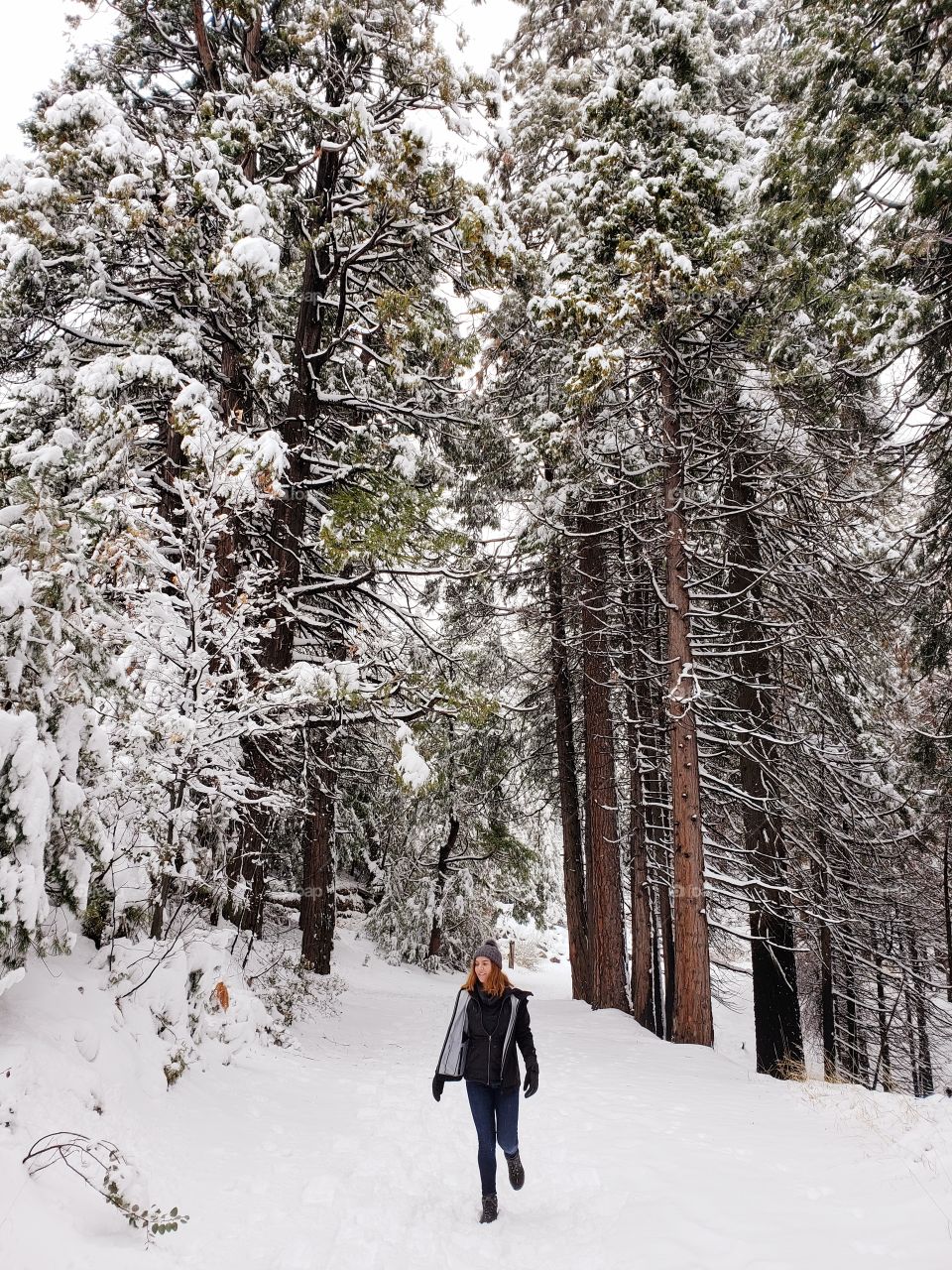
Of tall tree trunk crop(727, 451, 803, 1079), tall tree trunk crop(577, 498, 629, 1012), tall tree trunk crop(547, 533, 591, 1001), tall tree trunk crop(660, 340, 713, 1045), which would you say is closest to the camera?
tall tree trunk crop(660, 340, 713, 1045)

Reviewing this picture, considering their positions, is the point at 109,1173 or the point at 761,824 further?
the point at 761,824

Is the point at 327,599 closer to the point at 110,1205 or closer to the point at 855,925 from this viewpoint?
the point at 110,1205

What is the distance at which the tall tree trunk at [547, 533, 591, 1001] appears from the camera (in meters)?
13.8

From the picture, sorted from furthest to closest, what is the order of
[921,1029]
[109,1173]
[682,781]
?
[921,1029], [682,781], [109,1173]

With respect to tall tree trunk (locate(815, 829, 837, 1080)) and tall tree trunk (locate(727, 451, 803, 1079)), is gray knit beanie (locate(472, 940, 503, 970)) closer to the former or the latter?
tall tree trunk (locate(727, 451, 803, 1079))

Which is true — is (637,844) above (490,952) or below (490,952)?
below

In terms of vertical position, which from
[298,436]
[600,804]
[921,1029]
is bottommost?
[921,1029]

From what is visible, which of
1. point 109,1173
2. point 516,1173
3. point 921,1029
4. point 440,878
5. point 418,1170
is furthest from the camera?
point 440,878

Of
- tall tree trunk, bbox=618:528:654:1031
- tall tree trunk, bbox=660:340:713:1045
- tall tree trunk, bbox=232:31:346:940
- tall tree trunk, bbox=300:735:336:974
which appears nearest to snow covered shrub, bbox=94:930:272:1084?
tall tree trunk, bbox=232:31:346:940

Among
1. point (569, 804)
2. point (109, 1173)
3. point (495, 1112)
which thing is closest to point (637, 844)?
point (569, 804)

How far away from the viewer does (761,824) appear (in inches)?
391

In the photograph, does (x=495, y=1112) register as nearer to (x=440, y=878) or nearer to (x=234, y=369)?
(x=234, y=369)

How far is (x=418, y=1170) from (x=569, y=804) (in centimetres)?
921

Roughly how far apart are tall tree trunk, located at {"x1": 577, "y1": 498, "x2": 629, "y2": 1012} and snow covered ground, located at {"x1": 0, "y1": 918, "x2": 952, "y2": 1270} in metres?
4.78
